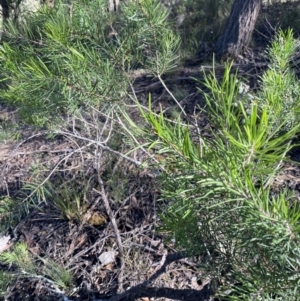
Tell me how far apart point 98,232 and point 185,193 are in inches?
72.5

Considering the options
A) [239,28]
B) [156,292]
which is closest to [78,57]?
[156,292]

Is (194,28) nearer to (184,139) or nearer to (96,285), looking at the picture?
(96,285)

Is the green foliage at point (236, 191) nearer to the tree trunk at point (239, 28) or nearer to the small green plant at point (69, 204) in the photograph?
the small green plant at point (69, 204)

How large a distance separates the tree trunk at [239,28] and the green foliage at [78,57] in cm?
304

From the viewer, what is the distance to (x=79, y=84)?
1.74 meters

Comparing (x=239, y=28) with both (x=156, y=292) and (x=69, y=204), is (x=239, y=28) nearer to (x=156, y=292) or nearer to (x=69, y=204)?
(x=69, y=204)

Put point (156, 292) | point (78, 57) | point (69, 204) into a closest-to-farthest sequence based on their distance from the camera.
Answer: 1. point (78, 57)
2. point (156, 292)
3. point (69, 204)

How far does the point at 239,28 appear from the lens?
5113 mm

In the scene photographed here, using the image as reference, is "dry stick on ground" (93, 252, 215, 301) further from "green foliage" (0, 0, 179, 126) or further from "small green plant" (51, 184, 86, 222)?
"green foliage" (0, 0, 179, 126)

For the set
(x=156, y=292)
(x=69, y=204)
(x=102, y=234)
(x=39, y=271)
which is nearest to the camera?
(x=156, y=292)

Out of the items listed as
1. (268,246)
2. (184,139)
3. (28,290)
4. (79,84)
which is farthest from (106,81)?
(28,290)

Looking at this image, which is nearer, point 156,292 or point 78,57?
point 78,57

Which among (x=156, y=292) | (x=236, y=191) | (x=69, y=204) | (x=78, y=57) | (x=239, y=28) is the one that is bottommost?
(x=156, y=292)

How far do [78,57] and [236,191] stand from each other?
2.87ft
